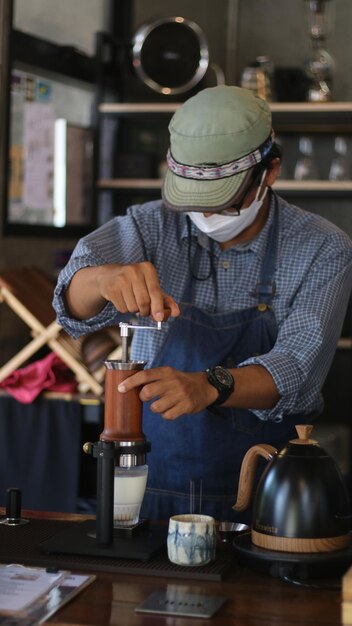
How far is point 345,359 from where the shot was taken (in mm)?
5289

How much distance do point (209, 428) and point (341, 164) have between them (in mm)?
2710

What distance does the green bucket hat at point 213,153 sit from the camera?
234 cm

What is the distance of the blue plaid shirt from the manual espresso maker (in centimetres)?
42

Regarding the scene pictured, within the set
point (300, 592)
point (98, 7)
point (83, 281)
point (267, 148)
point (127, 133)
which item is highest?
point (98, 7)

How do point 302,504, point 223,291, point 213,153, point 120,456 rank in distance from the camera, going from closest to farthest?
point 302,504, point 120,456, point 213,153, point 223,291

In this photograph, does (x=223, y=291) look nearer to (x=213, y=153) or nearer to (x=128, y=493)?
(x=213, y=153)

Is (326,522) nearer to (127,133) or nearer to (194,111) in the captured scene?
(194,111)

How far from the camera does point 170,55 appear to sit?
4852 millimetres

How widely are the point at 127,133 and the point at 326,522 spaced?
3.67m

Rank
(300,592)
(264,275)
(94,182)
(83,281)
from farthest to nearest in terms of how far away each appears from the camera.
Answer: (94,182)
(264,275)
(83,281)
(300,592)

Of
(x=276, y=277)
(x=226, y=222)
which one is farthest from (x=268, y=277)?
(x=226, y=222)

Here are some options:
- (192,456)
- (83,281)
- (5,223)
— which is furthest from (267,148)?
(5,223)

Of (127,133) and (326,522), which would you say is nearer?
(326,522)

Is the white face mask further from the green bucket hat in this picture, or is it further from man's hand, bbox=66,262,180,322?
man's hand, bbox=66,262,180,322
